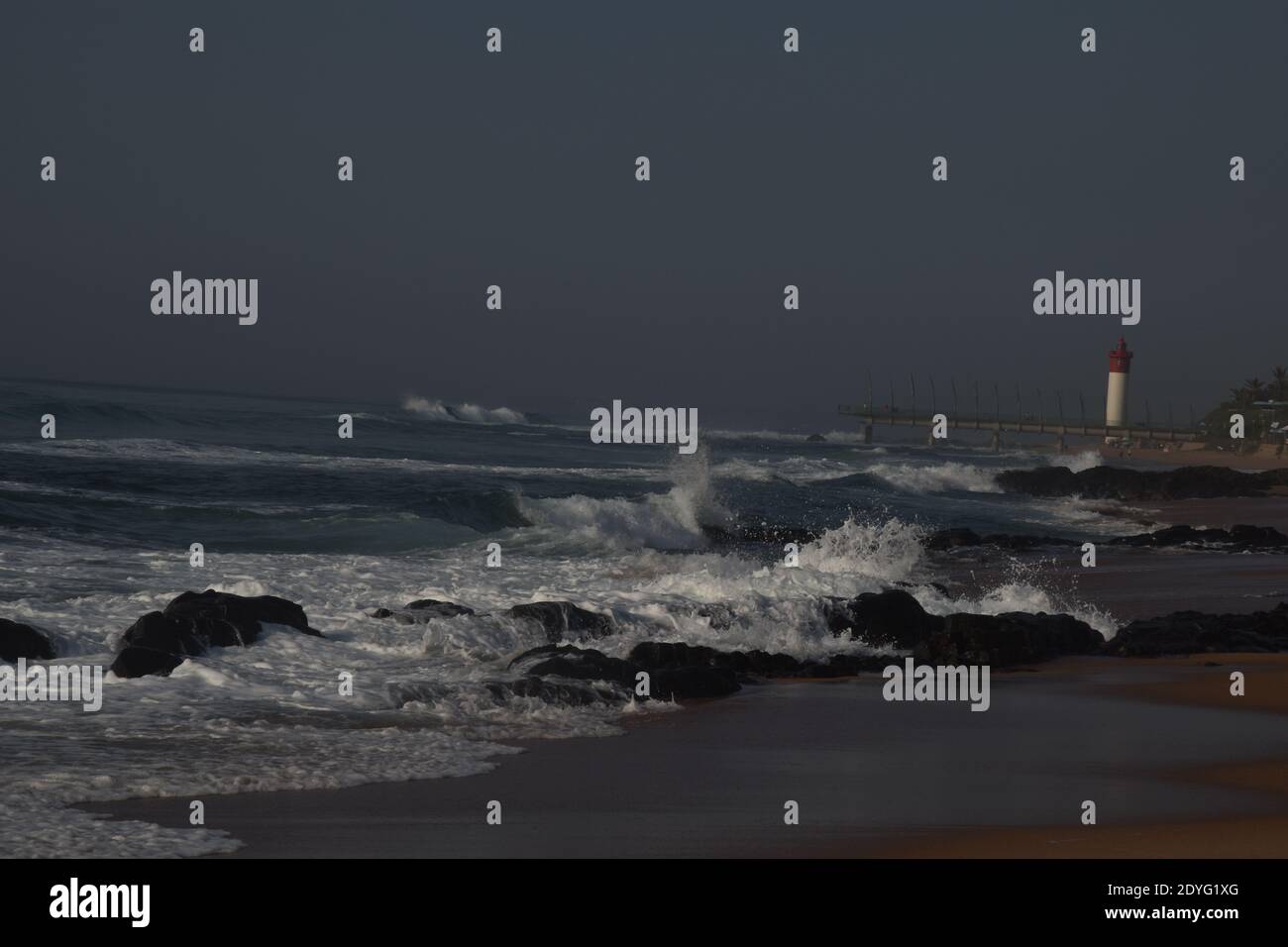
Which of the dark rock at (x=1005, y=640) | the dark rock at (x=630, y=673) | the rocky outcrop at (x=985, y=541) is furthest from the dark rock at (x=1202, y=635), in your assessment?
the rocky outcrop at (x=985, y=541)

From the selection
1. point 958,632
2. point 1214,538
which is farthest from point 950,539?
point 958,632

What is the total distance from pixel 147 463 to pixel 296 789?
27872 millimetres

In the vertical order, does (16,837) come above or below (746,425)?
below

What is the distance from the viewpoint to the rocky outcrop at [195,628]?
10805 millimetres

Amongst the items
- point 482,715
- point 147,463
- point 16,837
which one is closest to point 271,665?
point 482,715

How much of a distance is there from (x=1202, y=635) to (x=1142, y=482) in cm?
3591

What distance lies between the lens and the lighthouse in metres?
84.1

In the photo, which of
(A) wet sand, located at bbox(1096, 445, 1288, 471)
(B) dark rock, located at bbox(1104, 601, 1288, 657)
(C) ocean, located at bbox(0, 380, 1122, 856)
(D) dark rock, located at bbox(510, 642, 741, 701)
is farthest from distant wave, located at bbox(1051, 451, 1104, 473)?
(D) dark rock, located at bbox(510, 642, 741, 701)

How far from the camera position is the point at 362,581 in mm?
16906

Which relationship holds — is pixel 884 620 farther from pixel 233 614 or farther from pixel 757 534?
pixel 757 534

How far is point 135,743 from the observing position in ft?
28.5

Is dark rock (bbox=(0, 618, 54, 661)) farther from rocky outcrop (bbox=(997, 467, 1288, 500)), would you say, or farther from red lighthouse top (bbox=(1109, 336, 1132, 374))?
red lighthouse top (bbox=(1109, 336, 1132, 374))
